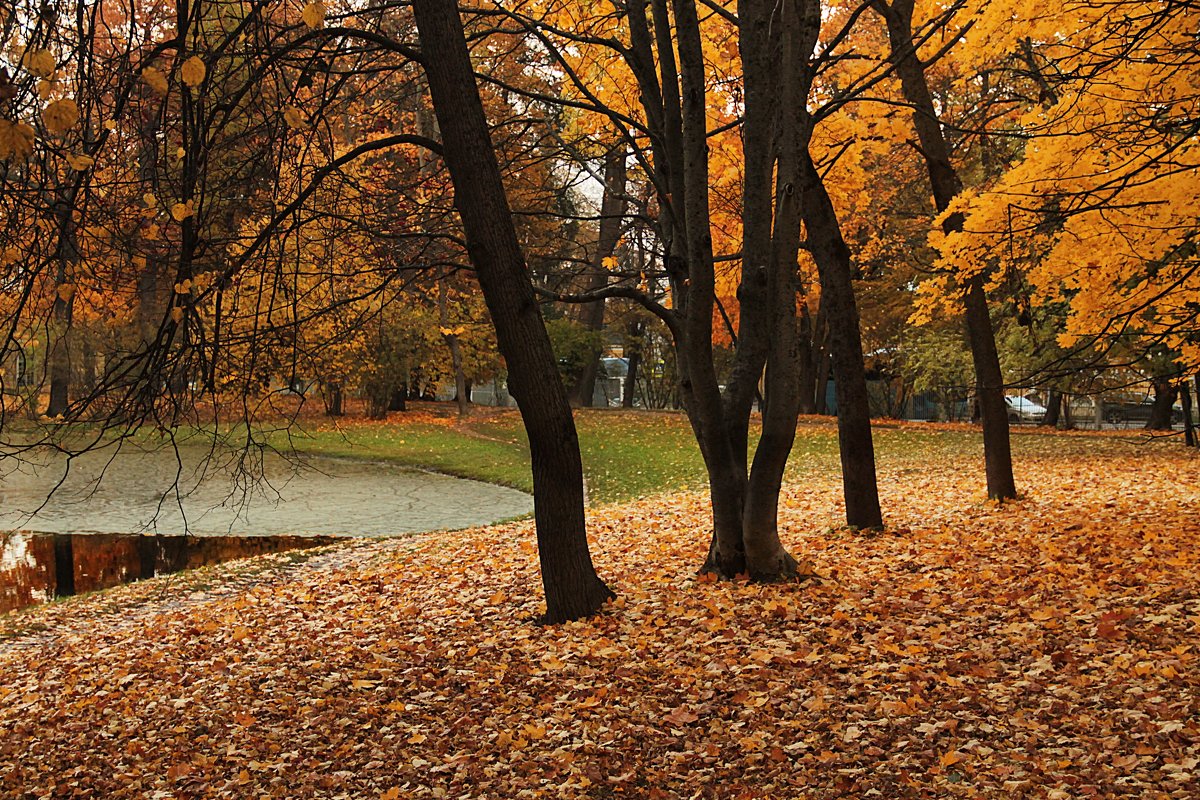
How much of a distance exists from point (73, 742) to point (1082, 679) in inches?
201

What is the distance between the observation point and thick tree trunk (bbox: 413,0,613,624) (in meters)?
5.44

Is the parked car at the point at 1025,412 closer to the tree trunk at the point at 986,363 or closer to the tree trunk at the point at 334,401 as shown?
the tree trunk at the point at 334,401

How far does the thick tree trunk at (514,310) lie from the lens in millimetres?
5438

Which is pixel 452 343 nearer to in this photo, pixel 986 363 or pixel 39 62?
pixel 986 363

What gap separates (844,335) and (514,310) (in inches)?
153

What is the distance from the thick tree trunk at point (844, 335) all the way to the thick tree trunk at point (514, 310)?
130 inches

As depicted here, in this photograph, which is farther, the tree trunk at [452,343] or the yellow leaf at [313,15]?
the tree trunk at [452,343]

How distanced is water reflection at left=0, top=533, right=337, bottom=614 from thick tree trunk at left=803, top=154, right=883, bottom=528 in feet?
23.7

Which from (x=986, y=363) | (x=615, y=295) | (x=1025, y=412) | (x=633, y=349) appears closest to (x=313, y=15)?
(x=615, y=295)

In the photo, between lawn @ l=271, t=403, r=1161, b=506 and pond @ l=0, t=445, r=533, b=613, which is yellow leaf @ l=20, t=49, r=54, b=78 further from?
lawn @ l=271, t=403, r=1161, b=506

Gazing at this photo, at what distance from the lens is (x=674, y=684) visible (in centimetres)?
496

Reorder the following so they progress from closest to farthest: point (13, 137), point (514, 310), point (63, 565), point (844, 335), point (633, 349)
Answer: point (13, 137)
point (514, 310)
point (844, 335)
point (63, 565)
point (633, 349)

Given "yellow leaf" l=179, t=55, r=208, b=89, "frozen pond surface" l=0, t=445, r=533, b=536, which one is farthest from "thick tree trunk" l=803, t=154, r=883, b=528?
"frozen pond surface" l=0, t=445, r=533, b=536

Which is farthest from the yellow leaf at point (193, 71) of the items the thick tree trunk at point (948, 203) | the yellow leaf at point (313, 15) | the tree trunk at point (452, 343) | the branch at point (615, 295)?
the tree trunk at point (452, 343)
